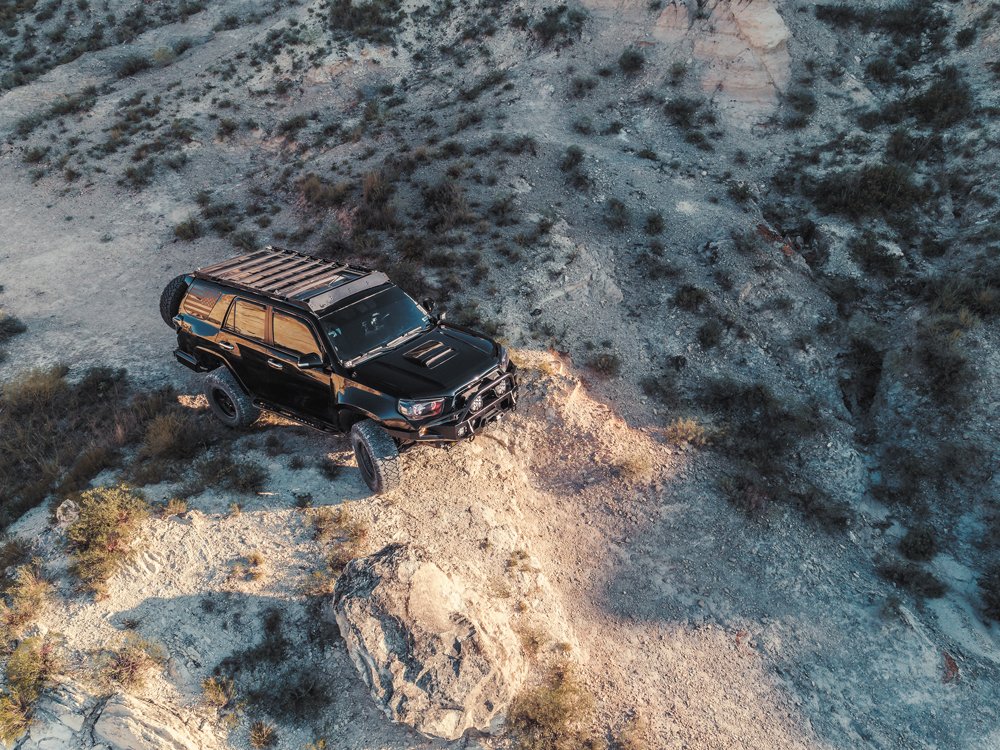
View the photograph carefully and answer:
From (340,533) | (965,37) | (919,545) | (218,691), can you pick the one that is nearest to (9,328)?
(340,533)

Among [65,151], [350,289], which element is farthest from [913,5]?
[65,151]

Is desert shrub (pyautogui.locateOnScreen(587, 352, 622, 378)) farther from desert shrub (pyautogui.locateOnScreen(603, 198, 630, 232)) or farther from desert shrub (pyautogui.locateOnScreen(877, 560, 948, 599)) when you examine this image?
desert shrub (pyautogui.locateOnScreen(877, 560, 948, 599))

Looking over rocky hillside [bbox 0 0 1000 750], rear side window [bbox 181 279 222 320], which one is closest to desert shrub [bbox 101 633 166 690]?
rocky hillside [bbox 0 0 1000 750]

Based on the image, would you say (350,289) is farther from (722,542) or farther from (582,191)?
(582,191)

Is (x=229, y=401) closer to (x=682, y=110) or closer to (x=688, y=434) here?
(x=688, y=434)

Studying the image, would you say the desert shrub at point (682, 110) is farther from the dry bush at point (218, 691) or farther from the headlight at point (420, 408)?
the dry bush at point (218, 691)

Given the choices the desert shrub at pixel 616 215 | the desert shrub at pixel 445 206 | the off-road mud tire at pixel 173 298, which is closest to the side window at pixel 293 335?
the off-road mud tire at pixel 173 298
